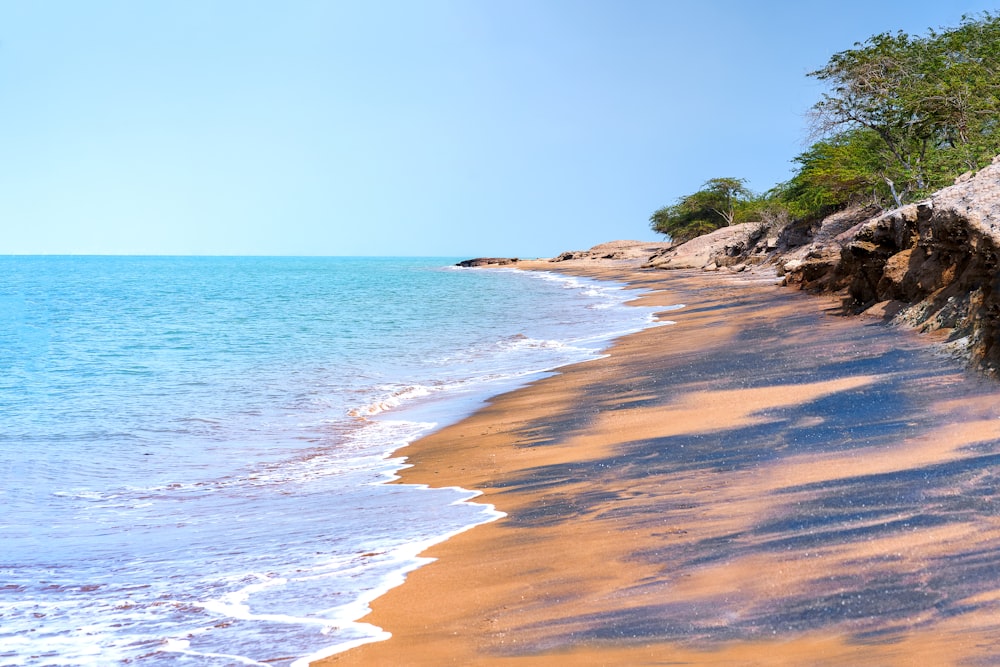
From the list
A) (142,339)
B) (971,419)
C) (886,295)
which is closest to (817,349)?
(886,295)

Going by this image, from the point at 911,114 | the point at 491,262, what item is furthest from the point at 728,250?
the point at 491,262

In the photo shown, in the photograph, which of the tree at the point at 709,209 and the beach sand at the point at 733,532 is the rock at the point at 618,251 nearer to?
the tree at the point at 709,209

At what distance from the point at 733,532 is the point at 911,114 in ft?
102

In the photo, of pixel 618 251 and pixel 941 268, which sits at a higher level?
pixel 618 251

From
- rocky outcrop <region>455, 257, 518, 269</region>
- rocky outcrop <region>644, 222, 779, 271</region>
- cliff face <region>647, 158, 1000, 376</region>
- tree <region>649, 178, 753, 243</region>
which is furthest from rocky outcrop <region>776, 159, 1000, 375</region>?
rocky outcrop <region>455, 257, 518, 269</region>

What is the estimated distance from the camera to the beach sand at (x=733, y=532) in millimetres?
4246

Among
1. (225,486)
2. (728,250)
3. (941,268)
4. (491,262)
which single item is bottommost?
(225,486)

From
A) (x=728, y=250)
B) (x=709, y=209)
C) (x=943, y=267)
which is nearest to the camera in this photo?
(x=943, y=267)

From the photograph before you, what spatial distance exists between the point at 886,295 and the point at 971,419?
27.9ft

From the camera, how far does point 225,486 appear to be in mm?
9719

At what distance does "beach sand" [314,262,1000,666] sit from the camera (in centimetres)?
425

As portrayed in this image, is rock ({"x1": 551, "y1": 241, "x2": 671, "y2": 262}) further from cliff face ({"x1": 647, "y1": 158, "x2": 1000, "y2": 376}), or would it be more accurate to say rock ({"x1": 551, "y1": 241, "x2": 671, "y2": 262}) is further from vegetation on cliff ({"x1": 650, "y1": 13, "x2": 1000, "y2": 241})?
cliff face ({"x1": 647, "y1": 158, "x2": 1000, "y2": 376})

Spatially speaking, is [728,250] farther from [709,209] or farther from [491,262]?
[491,262]

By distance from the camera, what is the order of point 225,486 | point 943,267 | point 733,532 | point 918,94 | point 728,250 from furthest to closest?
point 728,250 < point 918,94 < point 943,267 < point 225,486 < point 733,532
